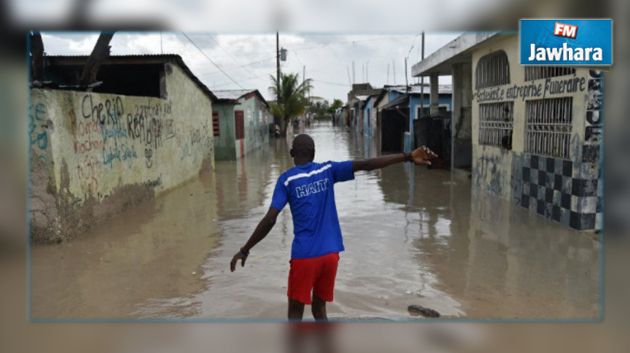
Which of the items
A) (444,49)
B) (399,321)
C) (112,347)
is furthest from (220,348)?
(444,49)

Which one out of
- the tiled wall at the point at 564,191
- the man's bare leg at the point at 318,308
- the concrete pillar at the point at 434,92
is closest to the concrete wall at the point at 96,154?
the man's bare leg at the point at 318,308

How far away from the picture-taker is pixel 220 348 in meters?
3.62

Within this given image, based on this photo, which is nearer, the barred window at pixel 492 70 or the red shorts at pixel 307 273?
the red shorts at pixel 307 273

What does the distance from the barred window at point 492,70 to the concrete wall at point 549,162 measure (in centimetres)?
15

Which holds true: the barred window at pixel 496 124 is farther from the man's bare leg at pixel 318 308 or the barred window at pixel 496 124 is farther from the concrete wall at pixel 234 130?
the concrete wall at pixel 234 130

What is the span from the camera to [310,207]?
3.51m

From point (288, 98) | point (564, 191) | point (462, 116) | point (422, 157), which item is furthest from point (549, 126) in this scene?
point (288, 98)

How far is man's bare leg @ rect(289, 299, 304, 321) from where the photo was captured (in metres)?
3.58

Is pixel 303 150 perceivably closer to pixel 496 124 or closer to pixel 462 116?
pixel 496 124

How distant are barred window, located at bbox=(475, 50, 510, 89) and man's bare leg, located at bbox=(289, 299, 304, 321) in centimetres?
785

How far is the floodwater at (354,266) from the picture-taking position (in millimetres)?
4859

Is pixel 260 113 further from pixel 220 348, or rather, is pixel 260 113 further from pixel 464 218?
pixel 220 348

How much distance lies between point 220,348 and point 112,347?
76 centimetres

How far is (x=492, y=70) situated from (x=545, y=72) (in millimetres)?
2795
